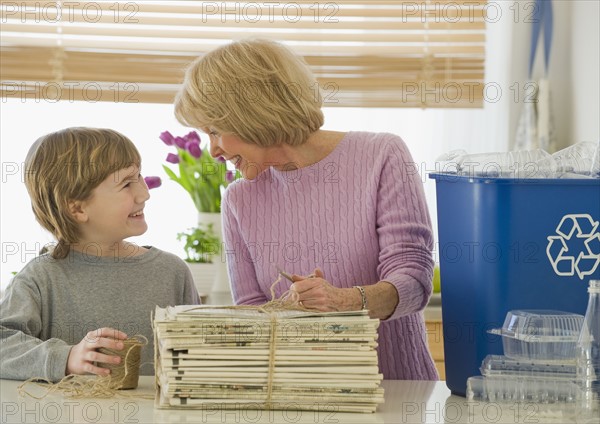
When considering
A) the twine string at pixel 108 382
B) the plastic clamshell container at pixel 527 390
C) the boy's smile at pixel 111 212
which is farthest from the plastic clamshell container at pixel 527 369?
the boy's smile at pixel 111 212

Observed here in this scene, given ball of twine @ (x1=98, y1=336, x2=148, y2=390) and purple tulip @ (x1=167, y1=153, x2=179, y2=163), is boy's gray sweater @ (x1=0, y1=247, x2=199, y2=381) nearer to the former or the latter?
ball of twine @ (x1=98, y1=336, x2=148, y2=390)

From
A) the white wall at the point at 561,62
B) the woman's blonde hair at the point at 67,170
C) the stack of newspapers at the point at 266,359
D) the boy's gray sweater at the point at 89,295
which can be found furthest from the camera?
the white wall at the point at 561,62

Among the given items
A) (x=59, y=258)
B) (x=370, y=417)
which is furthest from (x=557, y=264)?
(x=59, y=258)

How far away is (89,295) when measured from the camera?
1.66 m

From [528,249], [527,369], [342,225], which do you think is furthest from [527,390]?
[342,225]

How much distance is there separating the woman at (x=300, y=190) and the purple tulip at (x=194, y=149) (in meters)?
1.12

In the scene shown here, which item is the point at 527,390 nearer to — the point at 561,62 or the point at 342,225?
the point at 342,225

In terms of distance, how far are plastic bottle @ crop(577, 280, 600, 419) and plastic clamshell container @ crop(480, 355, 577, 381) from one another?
0.02m

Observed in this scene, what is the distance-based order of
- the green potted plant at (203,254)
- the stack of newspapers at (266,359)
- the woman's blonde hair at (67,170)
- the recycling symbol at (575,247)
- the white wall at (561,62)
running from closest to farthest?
the stack of newspapers at (266,359)
the recycling symbol at (575,247)
the woman's blonde hair at (67,170)
the green potted plant at (203,254)
the white wall at (561,62)

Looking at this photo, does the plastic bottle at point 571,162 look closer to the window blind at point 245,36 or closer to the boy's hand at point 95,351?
the boy's hand at point 95,351

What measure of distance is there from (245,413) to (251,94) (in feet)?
2.25

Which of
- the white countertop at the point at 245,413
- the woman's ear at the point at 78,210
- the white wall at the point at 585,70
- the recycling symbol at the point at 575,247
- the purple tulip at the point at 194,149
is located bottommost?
the white countertop at the point at 245,413

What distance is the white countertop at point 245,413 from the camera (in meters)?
1.15

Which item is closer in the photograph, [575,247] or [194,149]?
[575,247]
